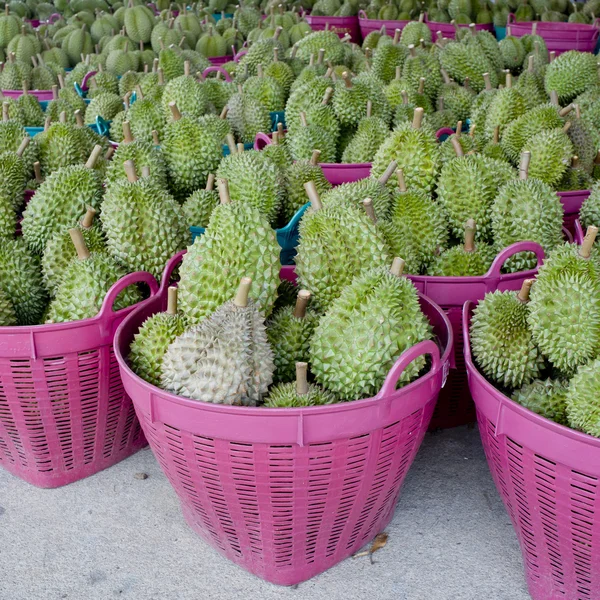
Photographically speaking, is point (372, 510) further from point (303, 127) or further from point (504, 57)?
point (504, 57)

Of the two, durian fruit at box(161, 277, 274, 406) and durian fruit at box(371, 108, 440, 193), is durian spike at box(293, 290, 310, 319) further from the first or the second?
durian fruit at box(371, 108, 440, 193)

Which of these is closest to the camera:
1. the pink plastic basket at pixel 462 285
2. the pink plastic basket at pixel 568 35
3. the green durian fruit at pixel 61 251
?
the pink plastic basket at pixel 462 285

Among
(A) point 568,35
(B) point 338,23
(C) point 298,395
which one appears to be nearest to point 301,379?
(C) point 298,395

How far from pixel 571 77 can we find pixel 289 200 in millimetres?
2415

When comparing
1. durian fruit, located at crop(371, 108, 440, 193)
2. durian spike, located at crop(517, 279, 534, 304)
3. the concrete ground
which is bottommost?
the concrete ground

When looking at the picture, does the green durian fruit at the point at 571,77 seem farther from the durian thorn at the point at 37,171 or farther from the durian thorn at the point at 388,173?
the durian thorn at the point at 37,171

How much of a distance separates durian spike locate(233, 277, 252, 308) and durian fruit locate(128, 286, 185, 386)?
31 centimetres

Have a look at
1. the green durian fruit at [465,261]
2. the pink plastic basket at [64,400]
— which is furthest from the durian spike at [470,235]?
the pink plastic basket at [64,400]

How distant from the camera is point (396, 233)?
2.69m

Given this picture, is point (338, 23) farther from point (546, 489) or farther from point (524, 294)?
point (546, 489)

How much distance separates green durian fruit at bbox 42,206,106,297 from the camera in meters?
2.68

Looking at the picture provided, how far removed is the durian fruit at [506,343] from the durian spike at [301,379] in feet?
2.04

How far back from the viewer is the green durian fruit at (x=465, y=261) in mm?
2775

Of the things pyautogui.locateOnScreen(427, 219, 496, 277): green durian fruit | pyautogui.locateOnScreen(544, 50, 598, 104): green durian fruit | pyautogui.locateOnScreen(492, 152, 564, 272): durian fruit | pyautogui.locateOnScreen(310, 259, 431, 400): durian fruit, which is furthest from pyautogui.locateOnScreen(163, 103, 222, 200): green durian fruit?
pyautogui.locateOnScreen(544, 50, 598, 104): green durian fruit
